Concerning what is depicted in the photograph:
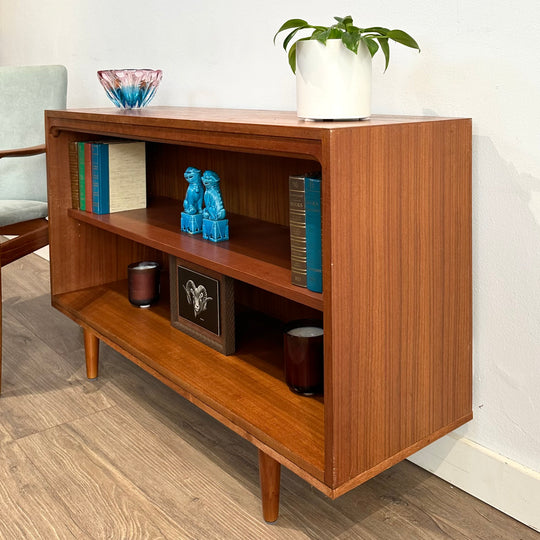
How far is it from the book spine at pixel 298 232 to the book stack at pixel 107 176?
31.7 inches

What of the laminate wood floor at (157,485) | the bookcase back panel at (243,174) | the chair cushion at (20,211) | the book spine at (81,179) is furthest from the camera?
the chair cushion at (20,211)

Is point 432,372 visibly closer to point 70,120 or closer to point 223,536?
point 223,536

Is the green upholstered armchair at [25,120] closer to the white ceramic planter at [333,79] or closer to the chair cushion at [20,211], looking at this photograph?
the chair cushion at [20,211]

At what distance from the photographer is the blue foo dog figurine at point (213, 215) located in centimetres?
146

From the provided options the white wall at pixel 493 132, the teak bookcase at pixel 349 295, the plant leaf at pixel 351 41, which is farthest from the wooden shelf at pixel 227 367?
the plant leaf at pixel 351 41

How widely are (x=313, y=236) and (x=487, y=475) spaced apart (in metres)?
0.59

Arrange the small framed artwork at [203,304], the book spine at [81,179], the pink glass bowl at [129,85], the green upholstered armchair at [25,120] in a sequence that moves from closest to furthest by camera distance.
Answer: the small framed artwork at [203,304] < the pink glass bowl at [129,85] < the book spine at [81,179] < the green upholstered armchair at [25,120]

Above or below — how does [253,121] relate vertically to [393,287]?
above

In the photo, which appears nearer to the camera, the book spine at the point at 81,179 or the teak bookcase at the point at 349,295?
the teak bookcase at the point at 349,295

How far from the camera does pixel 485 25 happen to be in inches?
43.6

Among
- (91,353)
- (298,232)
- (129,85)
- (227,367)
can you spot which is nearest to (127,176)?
(129,85)

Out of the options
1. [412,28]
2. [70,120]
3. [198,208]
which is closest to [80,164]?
[70,120]

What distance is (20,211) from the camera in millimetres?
1935

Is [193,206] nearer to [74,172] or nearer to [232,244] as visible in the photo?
[232,244]
